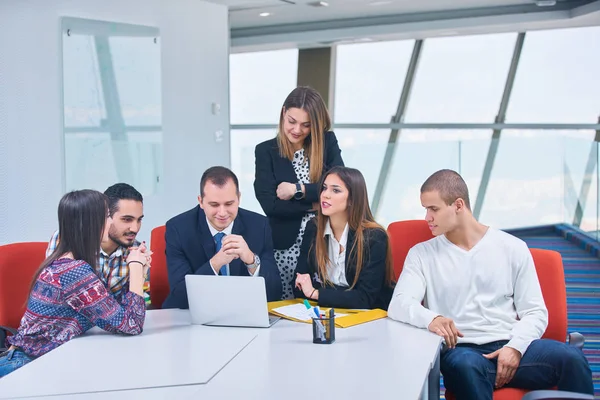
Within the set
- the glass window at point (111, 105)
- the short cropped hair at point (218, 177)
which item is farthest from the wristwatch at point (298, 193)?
Answer: the glass window at point (111, 105)

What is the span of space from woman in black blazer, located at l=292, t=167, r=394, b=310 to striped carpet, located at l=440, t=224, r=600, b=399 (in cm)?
195

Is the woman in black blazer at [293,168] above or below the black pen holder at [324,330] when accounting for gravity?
above

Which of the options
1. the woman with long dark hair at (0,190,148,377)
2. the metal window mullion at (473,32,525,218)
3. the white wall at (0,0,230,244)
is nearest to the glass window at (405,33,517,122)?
the metal window mullion at (473,32,525,218)

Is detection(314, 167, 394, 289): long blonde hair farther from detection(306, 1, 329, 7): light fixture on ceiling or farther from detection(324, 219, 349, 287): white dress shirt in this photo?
detection(306, 1, 329, 7): light fixture on ceiling

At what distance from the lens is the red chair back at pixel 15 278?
3180 mm

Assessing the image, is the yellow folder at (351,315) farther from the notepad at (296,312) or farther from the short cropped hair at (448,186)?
the short cropped hair at (448,186)

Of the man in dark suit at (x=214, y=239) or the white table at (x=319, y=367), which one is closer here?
the white table at (x=319, y=367)

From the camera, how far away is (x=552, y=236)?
30.2ft

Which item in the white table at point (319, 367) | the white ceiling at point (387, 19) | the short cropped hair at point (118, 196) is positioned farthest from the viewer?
the white ceiling at point (387, 19)

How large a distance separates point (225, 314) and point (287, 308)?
0.37 m

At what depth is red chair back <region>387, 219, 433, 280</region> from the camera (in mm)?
3467

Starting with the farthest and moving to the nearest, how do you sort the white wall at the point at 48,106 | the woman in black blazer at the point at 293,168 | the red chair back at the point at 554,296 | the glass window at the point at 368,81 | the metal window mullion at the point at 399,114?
the glass window at the point at 368,81, the metal window mullion at the point at 399,114, the white wall at the point at 48,106, the woman in black blazer at the point at 293,168, the red chair back at the point at 554,296

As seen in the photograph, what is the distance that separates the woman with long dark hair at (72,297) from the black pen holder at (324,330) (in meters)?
0.68

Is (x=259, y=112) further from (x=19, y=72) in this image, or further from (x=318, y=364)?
(x=318, y=364)
